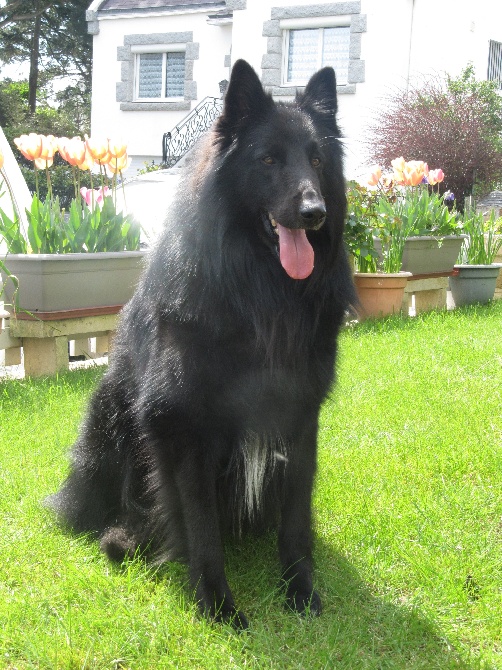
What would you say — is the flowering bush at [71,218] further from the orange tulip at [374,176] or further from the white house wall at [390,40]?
the white house wall at [390,40]

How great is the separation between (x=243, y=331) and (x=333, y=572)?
0.89 meters

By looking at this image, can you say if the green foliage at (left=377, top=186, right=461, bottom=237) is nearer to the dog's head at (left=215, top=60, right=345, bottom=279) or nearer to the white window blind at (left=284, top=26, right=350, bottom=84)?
the dog's head at (left=215, top=60, right=345, bottom=279)

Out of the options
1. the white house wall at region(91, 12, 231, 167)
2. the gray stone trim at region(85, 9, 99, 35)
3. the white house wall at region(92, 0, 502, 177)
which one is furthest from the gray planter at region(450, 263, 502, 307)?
the gray stone trim at region(85, 9, 99, 35)

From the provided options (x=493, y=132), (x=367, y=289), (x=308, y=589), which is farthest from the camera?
(x=493, y=132)

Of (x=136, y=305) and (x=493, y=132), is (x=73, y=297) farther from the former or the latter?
(x=493, y=132)

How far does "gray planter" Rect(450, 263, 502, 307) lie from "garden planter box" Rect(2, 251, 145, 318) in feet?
13.9

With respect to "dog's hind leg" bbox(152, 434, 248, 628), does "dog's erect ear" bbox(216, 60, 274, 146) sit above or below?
above

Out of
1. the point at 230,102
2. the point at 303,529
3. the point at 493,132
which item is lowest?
the point at 303,529

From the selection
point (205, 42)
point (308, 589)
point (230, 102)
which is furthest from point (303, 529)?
point (205, 42)

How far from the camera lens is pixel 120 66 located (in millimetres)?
19609

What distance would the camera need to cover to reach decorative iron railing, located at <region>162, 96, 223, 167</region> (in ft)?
59.5

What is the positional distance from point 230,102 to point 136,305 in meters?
0.73

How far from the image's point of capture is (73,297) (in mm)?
4895

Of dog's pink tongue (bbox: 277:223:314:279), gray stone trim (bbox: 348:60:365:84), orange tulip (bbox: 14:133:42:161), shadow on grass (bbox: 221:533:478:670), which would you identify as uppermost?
gray stone trim (bbox: 348:60:365:84)
